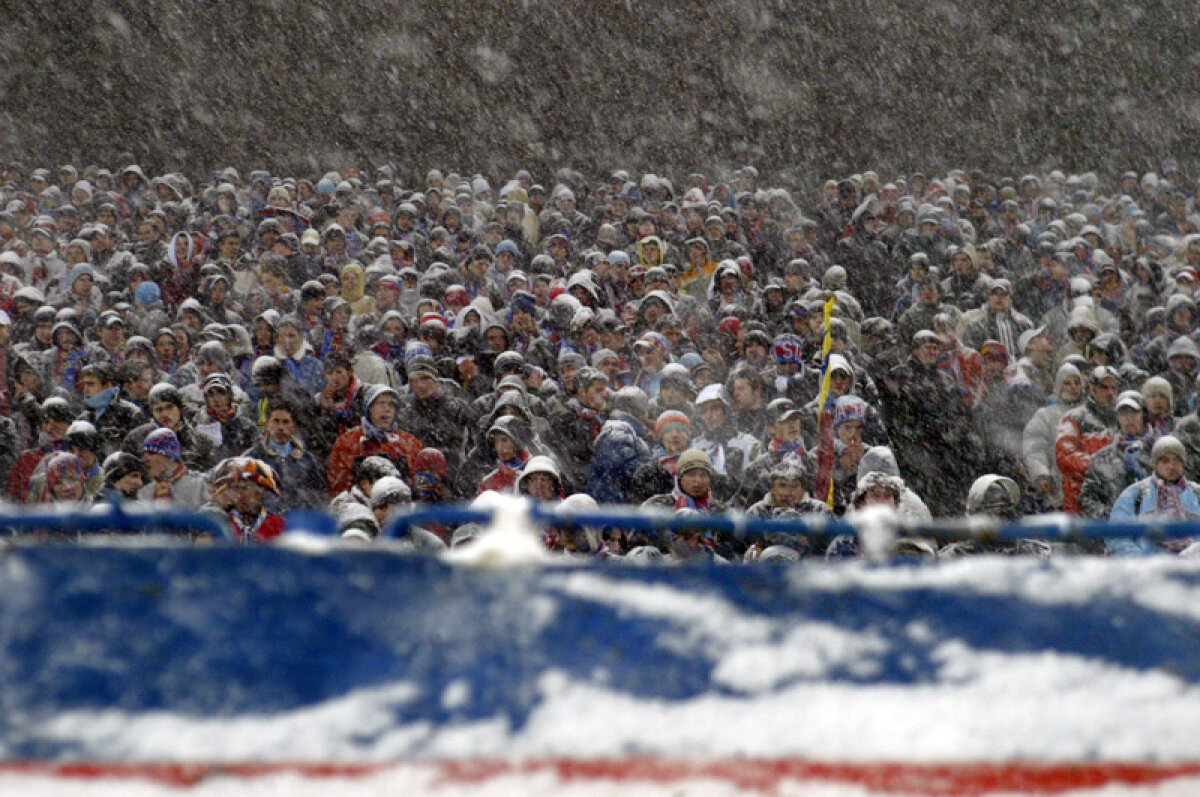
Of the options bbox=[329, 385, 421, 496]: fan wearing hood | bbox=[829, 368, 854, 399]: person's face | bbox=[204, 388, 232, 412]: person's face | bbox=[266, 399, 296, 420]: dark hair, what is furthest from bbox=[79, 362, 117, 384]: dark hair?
bbox=[829, 368, 854, 399]: person's face

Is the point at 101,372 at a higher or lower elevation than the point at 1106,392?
higher

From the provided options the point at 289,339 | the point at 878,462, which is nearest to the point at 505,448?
the point at 878,462

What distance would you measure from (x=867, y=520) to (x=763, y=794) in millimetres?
463

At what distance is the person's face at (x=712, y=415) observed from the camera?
8250mm

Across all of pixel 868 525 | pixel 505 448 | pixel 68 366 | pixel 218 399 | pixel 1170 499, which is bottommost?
pixel 868 525

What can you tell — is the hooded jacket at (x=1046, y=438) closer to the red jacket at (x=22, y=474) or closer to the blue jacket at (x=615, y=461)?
the blue jacket at (x=615, y=461)

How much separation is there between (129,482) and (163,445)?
1.01 feet

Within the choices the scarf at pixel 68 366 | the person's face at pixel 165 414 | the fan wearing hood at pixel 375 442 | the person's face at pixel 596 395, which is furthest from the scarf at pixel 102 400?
the person's face at pixel 596 395

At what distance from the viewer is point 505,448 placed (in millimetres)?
7660

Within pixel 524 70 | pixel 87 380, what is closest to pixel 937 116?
pixel 524 70

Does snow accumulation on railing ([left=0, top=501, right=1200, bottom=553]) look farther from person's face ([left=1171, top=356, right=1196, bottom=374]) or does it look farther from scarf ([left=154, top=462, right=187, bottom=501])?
person's face ([left=1171, top=356, right=1196, bottom=374])

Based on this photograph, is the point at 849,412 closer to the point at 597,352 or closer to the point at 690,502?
the point at 690,502

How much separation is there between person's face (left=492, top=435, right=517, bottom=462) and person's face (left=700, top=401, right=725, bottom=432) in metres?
1.38

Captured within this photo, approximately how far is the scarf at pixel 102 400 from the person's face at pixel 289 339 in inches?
47.7
